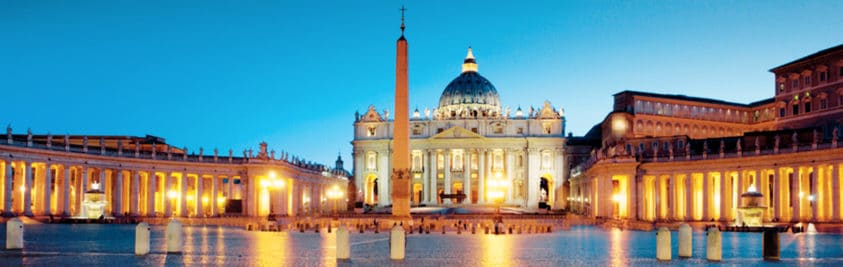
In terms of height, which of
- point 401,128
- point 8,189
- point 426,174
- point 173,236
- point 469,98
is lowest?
point 173,236

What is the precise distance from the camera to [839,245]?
35.8 metres

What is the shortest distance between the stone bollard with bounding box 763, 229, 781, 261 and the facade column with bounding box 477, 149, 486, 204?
112m

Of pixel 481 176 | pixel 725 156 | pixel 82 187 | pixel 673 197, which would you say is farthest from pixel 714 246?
pixel 481 176

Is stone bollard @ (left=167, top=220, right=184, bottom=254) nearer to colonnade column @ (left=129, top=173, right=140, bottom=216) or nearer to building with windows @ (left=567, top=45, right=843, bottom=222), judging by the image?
building with windows @ (left=567, top=45, right=843, bottom=222)

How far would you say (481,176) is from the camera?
141m

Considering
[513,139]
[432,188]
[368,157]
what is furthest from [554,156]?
[368,157]

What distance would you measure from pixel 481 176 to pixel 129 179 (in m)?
68.8

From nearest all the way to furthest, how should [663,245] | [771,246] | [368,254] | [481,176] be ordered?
1. [663,245]
2. [771,246]
3. [368,254]
4. [481,176]

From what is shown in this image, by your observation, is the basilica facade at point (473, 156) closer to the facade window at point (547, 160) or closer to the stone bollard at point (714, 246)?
the facade window at point (547, 160)

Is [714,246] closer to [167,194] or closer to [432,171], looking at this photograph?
[167,194]

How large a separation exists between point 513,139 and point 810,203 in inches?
3004

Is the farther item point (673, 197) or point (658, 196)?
point (658, 196)

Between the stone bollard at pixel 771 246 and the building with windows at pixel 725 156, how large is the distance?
2492 cm

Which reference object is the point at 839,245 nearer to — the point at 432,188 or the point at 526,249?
A: the point at 526,249
